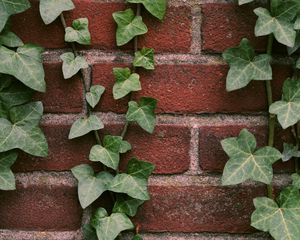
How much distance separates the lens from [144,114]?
3.07 ft

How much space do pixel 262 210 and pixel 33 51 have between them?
42 cm

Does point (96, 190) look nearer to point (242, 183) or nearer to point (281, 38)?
point (242, 183)

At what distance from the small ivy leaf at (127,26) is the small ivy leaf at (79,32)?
0.05 m

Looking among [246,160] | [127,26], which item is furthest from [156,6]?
[246,160]

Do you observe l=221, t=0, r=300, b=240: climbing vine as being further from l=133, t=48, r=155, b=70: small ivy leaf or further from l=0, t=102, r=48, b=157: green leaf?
l=0, t=102, r=48, b=157: green leaf

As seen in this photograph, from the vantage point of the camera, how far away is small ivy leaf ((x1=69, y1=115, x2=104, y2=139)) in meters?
0.94

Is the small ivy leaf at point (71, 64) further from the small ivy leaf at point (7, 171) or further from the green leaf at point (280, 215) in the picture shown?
the green leaf at point (280, 215)

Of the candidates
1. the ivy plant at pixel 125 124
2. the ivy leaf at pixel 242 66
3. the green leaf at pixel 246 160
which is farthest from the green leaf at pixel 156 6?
the green leaf at pixel 246 160

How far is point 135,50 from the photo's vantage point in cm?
95

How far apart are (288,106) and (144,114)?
0.21 meters

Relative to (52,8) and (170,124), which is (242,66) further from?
(52,8)

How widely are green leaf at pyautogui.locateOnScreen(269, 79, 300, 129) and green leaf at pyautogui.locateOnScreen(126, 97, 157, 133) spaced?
177mm

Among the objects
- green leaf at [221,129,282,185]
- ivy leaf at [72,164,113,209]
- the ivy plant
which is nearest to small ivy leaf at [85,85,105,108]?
the ivy plant

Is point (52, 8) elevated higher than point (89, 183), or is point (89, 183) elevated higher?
point (52, 8)
